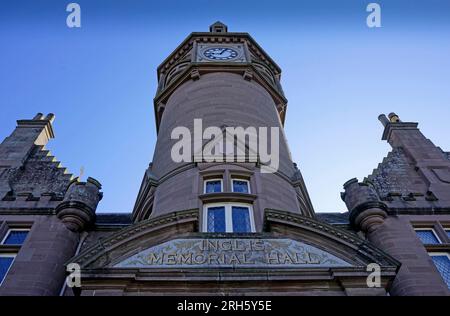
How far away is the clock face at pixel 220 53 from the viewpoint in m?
21.2

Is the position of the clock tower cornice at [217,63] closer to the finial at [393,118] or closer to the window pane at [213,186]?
the finial at [393,118]

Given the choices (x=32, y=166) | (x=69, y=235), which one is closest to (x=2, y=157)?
(x=32, y=166)

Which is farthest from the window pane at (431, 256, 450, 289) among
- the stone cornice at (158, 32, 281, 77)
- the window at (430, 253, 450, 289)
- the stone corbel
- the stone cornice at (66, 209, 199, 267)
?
the stone cornice at (158, 32, 281, 77)

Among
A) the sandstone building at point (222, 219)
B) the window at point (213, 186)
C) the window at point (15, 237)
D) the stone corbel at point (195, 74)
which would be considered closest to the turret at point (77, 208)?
the sandstone building at point (222, 219)

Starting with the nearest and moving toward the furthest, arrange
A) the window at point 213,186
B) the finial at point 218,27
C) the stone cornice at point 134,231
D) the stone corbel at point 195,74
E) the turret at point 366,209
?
the stone cornice at point 134,231, the window at point 213,186, the turret at point 366,209, the stone corbel at point 195,74, the finial at point 218,27

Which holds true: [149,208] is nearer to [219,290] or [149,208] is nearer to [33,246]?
[33,246]

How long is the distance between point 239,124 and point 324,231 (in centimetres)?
649

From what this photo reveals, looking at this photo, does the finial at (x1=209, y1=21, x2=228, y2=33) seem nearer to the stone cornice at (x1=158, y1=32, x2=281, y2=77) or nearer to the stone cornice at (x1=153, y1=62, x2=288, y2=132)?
the stone cornice at (x1=158, y1=32, x2=281, y2=77)

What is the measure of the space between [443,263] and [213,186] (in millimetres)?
6390

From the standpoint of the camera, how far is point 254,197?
1270 centimetres

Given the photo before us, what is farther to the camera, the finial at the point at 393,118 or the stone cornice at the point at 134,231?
the finial at the point at 393,118

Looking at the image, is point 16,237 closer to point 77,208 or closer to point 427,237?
point 77,208

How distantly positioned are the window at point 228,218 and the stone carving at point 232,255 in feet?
4.11

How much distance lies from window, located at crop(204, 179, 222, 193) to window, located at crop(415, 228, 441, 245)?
18.8 ft
